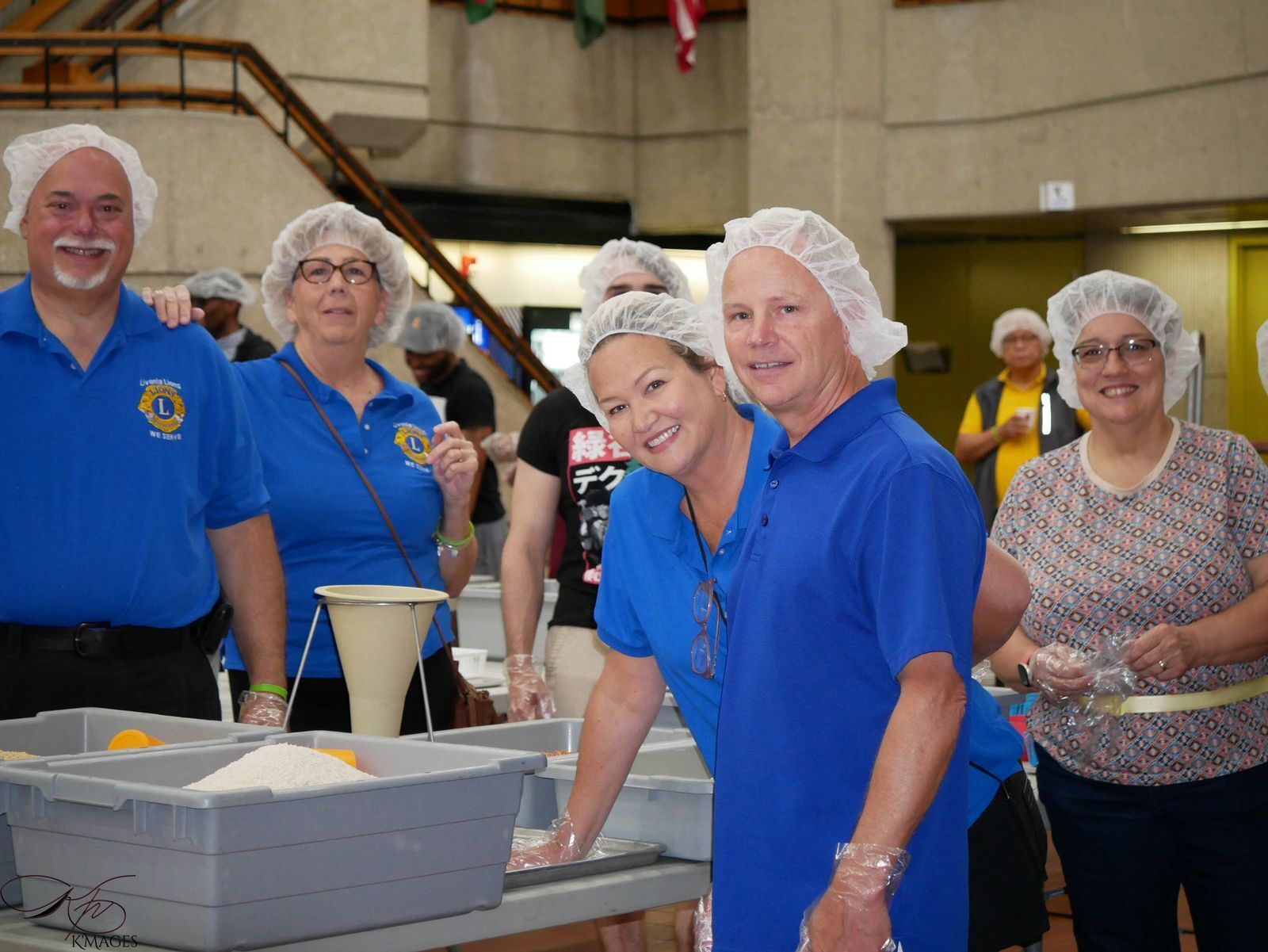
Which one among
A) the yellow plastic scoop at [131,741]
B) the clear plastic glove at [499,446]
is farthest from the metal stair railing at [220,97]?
the yellow plastic scoop at [131,741]

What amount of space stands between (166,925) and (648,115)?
36.8 ft

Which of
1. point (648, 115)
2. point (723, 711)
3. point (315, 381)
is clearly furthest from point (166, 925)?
point (648, 115)

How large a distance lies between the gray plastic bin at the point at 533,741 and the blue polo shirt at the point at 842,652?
0.59 m

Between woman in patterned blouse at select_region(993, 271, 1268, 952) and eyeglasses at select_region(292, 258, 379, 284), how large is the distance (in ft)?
4.59

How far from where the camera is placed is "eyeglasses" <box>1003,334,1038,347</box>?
6.60 metres

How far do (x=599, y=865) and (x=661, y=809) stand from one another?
0.51ft

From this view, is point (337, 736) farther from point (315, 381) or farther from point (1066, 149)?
point (1066, 149)

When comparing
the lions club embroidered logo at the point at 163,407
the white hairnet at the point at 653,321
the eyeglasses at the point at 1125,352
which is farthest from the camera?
the eyeglasses at the point at 1125,352

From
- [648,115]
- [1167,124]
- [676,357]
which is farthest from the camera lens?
[648,115]

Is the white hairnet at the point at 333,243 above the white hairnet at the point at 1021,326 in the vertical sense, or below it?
below

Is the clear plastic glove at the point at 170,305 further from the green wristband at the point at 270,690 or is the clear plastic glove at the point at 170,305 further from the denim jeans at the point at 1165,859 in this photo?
the denim jeans at the point at 1165,859

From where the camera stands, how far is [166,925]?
160 cm

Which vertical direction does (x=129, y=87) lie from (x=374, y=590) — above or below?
above

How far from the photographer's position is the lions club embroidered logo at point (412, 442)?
2945mm
